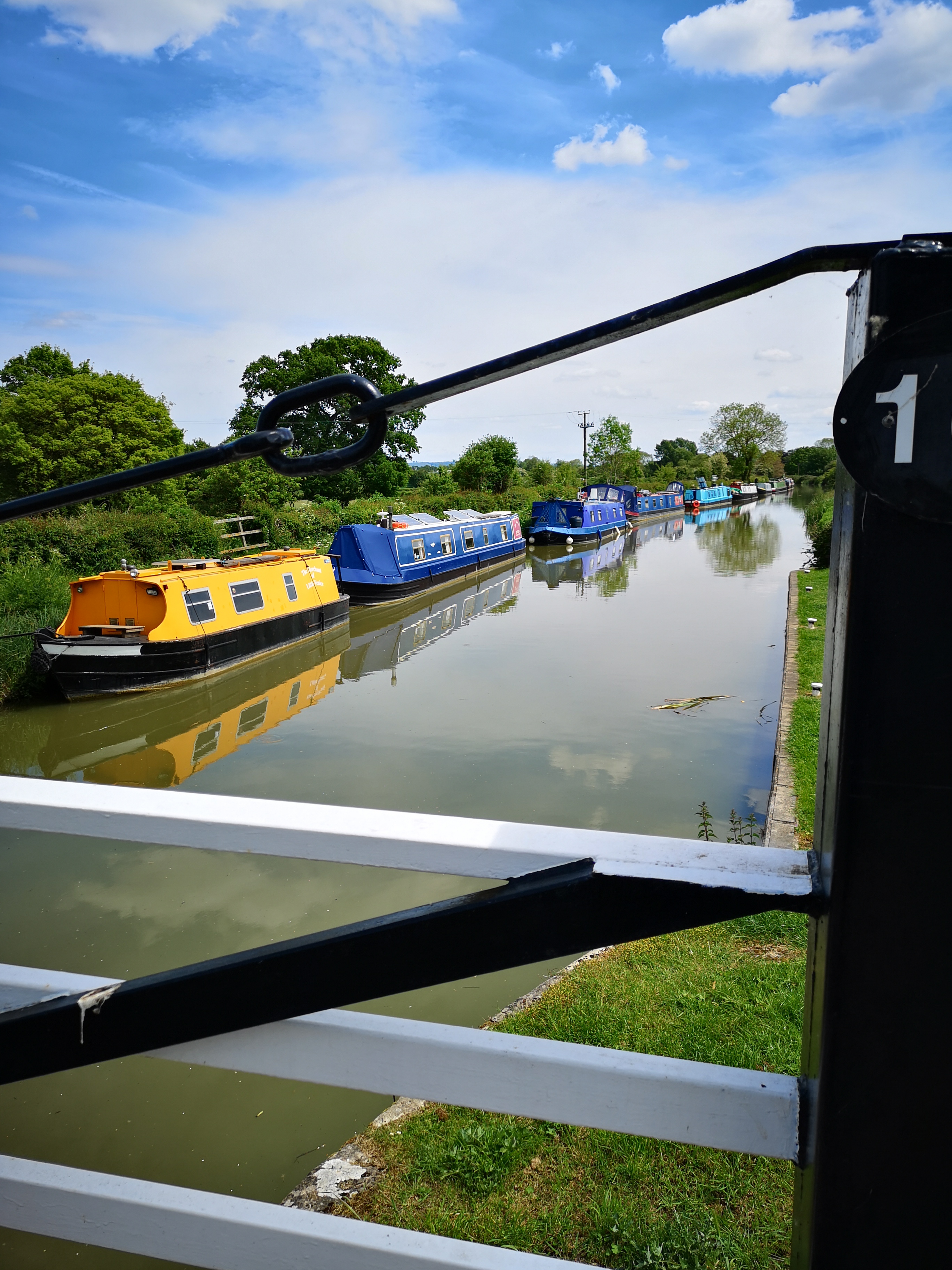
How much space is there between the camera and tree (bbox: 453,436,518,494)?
3378 centimetres

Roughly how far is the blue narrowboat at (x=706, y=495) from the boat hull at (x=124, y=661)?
38458 millimetres

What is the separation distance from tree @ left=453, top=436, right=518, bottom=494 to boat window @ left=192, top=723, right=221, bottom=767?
2633 centimetres

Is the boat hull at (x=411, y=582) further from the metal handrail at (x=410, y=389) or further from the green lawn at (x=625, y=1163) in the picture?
the metal handrail at (x=410, y=389)

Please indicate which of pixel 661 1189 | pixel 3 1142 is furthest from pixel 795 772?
pixel 3 1142

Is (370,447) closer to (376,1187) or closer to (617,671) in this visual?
(376,1187)

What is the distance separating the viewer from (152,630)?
30.8 ft

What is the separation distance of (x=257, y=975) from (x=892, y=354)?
0.84m

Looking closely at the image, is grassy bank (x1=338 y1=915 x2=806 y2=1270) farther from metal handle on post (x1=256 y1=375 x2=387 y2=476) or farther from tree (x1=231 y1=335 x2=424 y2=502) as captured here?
tree (x1=231 y1=335 x2=424 y2=502)

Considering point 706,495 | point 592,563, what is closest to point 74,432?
point 592,563

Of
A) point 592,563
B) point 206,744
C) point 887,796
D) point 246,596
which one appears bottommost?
point 206,744

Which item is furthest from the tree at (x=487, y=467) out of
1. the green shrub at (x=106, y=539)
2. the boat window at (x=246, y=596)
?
the boat window at (x=246, y=596)

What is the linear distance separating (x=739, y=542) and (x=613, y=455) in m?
25.5

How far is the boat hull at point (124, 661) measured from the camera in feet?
30.0

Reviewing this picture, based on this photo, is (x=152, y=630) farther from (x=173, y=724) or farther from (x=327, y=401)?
(x=327, y=401)
